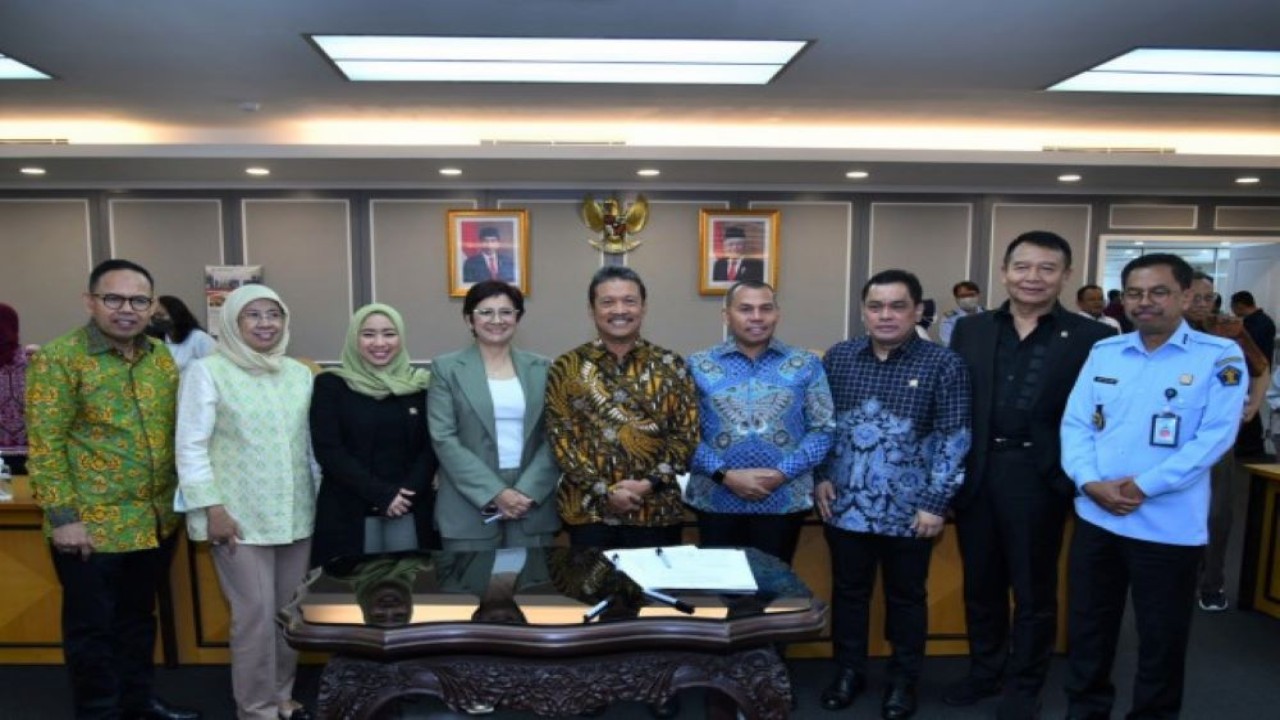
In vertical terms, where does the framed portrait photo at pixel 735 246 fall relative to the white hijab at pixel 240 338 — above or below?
above

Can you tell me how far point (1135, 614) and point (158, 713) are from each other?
307 cm

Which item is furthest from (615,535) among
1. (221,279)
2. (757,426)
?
(221,279)

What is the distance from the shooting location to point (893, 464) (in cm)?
244

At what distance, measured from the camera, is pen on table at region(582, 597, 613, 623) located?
1.52 m

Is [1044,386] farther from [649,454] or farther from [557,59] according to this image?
[557,59]

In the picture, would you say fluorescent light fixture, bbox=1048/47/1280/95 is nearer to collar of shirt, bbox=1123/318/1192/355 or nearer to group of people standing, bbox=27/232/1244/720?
collar of shirt, bbox=1123/318/1192/355

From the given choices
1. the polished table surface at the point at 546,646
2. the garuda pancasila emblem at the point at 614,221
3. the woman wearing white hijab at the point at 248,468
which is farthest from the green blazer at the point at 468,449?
the garuda pancasila emblem at the point at 614,221

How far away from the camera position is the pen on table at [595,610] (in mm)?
1521

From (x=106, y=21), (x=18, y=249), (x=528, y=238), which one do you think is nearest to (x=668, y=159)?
(x=528, y=238)

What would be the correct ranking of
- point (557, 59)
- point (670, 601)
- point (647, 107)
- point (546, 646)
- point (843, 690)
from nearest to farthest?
1. point (546, 646)
2. point (670, 601)
3. point (843, 690)
4. point (557, 59)
5. point (647, 107)

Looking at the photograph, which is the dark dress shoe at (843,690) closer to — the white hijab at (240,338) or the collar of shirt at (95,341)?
the white hijab at (240,338)

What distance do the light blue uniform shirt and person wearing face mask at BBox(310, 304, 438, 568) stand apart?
1.99m

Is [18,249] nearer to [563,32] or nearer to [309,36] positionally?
[309,36]

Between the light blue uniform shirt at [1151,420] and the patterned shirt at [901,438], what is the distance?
33cm
